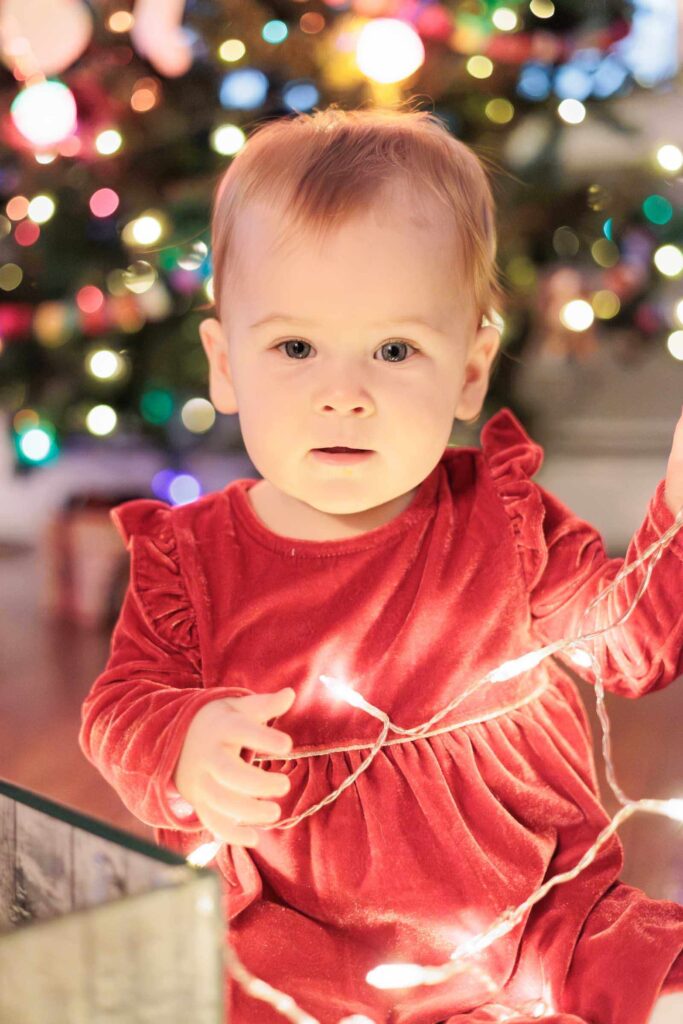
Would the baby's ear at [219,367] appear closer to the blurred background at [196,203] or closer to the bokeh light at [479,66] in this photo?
the blurred background at [196,203]

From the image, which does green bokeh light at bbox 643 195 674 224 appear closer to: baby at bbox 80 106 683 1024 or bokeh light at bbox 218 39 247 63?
bokeh light at bbox 218 39 247 63

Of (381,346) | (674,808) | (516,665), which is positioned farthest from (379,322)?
(674,808)

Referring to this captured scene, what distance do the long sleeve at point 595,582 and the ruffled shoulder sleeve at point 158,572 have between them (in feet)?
0.86

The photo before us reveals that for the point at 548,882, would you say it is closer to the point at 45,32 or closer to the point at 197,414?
the point at 197,414

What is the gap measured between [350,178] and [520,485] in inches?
10.8

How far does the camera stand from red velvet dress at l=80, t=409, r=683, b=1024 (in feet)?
2.67

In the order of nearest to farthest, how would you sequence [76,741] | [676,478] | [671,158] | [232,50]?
[676,478], [76,741], [232,50], [671,158]

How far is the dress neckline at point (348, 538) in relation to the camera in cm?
90

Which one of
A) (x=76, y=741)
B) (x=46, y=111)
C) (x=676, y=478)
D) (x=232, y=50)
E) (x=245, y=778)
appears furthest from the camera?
(x=46, y=111)

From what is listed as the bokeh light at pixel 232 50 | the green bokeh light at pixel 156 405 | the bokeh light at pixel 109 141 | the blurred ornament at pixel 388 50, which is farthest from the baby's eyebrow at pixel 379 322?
the green bokeh light at pixel 156 405

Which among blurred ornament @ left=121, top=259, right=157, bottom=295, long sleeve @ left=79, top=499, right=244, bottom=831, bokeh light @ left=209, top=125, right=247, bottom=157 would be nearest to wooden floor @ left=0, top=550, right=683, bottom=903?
long sleeve @ left=79, top=499, right=244, bottom=831

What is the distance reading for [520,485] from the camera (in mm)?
929

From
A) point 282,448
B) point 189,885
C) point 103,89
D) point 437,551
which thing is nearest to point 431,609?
point 437,551

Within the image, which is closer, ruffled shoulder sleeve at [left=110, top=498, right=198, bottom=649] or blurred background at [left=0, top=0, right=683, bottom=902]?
ruffled shoulder sleeve at [left=110, top=498, right=198, bottom=649]
